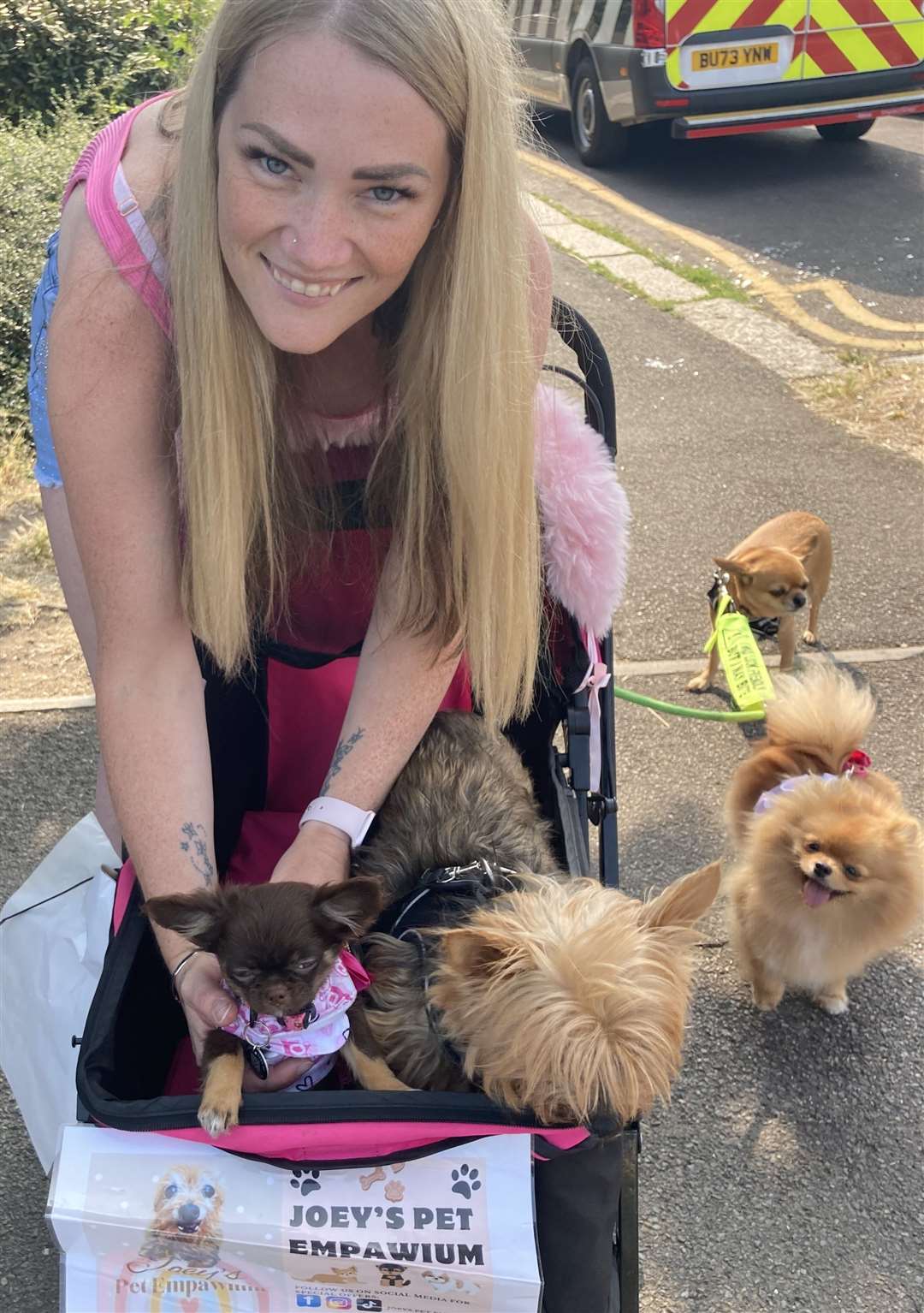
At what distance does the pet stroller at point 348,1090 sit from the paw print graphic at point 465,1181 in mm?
46

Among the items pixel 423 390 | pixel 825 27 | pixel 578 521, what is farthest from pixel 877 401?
pixel 423 390

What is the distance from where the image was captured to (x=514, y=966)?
1.74m

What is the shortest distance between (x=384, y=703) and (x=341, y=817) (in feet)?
0.76

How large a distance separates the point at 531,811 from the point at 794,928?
89cm

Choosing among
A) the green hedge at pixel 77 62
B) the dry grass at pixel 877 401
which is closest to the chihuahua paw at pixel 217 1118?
the dry grass at pixel 877 401

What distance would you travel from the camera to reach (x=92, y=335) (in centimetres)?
184

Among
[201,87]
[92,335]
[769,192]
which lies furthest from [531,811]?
[769,192]

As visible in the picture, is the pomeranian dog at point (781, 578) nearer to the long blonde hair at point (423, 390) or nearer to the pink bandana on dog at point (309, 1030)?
the long blonde hair at point (423, 390)

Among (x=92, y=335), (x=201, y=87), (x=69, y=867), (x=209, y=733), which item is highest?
(x=201, y=87)

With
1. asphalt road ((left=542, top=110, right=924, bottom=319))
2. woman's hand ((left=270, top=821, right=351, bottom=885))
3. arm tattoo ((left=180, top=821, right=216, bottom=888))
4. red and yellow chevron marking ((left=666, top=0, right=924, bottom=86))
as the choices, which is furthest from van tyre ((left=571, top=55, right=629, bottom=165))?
arm tattoo ((left=180, top=821, right=216, bottom=888))

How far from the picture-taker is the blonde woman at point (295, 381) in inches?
66.7

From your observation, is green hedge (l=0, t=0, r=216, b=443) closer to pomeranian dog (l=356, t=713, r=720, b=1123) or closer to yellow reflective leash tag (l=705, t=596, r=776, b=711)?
yellow reflective leash tag (l=705, t=596, r=776, b=711)

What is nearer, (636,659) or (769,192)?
(636,659)

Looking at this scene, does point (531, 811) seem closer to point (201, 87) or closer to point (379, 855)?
point (379, 855)
